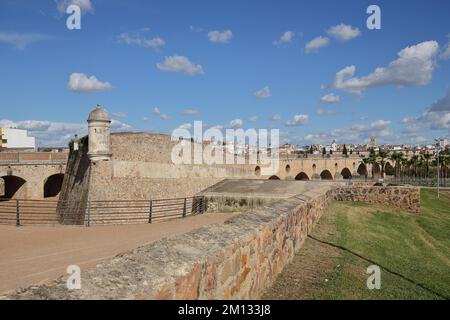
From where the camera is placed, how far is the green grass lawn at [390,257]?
616 cm

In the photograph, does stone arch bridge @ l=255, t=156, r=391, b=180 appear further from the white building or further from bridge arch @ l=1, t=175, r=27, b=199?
the white building

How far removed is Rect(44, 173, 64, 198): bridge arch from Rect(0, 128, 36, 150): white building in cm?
2483

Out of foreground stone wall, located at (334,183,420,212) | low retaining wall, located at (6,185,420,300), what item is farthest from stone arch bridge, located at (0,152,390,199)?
low retaining wall, located at (6,185,420,300)

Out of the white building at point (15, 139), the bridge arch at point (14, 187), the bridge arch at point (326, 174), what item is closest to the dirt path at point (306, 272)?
the bridge arch at point (14, 187)

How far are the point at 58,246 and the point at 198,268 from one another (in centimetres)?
723

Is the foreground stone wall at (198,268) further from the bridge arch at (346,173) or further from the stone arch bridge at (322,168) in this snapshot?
the bridge arch at (346,173)

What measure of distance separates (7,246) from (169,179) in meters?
11.5

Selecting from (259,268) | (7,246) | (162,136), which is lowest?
(7,246)

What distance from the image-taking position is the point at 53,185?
112ft

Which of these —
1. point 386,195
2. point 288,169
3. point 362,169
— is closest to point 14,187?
point 386,195

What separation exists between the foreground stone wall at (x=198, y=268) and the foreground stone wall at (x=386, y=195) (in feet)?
53.5
